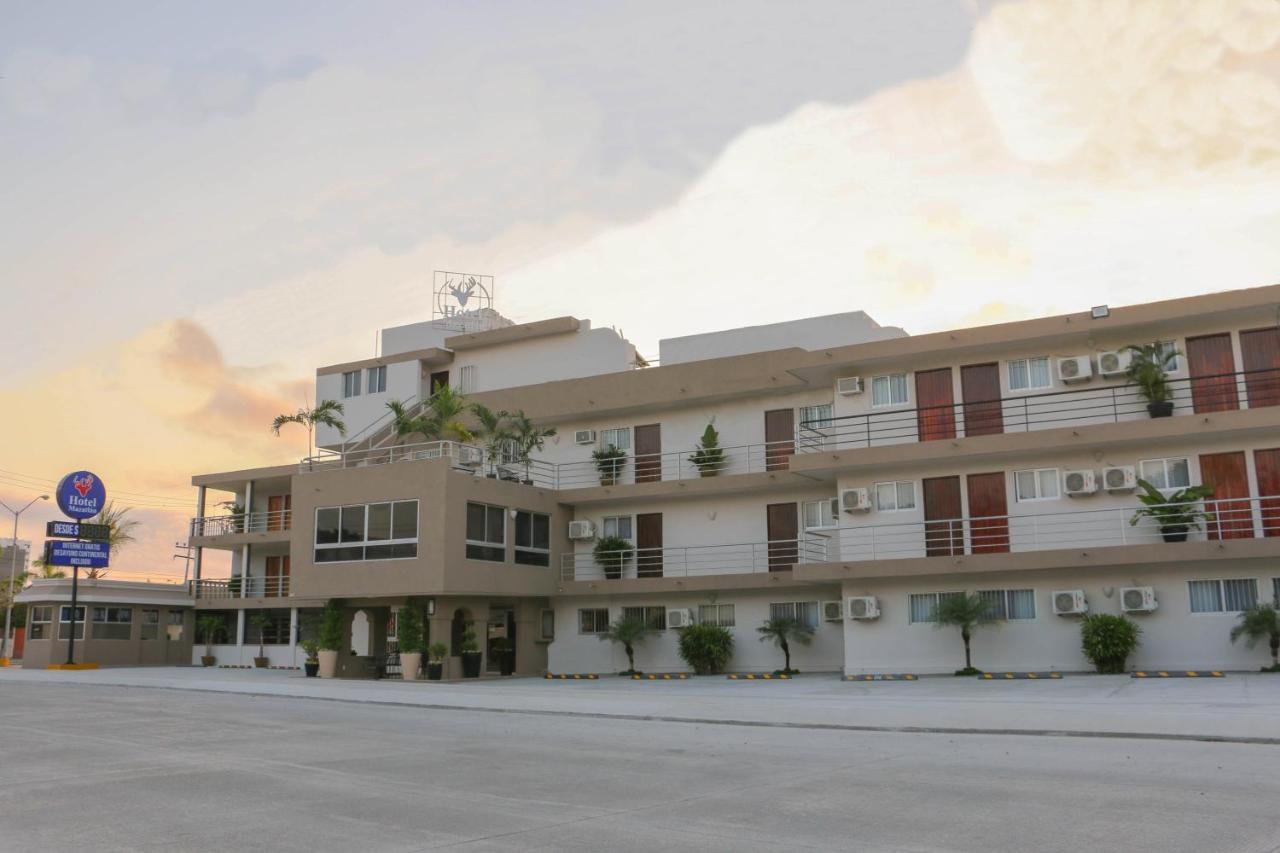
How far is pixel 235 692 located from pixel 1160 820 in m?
22.8

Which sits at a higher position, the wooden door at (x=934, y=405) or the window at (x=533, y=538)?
the wooden door at (x=934, y=405)

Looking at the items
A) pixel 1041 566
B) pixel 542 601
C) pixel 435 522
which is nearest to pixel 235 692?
pixel 435 522

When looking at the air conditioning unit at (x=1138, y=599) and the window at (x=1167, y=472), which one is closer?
the air conditioning unit at (x=1138, y=599)

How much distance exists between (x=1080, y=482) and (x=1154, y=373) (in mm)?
3095

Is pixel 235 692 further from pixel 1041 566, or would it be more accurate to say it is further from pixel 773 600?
pixel 1041 566

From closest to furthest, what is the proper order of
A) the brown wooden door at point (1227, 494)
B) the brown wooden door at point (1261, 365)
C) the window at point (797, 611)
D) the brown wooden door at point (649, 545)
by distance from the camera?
the brown wooden door at point (1227, 494) < the brown wooden door at point (1261, 365) < the window at point (797, 611) < the brown wooden door at point (649, 545)

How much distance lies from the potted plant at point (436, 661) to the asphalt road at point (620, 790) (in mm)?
13420

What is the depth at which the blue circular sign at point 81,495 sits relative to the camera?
146 feet

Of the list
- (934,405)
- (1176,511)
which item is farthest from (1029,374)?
(1176,511)

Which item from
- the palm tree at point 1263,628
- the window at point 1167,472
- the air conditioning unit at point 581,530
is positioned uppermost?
the window at point 1167,472

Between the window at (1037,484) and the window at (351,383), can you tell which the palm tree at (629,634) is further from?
the window at (351,383)

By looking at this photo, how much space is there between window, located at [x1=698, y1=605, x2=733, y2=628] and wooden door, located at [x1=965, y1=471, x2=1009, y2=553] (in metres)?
7.92

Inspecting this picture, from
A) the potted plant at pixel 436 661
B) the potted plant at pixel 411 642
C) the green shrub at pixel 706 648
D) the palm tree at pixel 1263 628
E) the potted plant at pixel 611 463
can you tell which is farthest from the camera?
the potted plant at pixel 611 463

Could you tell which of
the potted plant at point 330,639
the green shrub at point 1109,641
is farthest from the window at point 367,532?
the green shrub at point 1109,641
